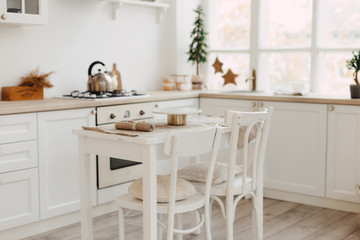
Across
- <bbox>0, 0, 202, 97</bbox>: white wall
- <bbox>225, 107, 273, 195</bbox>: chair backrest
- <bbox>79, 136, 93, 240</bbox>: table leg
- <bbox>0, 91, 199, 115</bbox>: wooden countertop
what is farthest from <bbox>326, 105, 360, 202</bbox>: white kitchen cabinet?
<bbox>79, 136, 93, 240</bbox>: table leg

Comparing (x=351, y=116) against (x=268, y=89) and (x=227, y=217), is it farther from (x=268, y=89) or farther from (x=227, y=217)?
(x=227, y=217)

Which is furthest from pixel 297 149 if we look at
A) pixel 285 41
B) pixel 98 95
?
pixel 98 95

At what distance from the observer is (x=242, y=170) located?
305 cm

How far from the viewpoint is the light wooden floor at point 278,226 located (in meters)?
3.45

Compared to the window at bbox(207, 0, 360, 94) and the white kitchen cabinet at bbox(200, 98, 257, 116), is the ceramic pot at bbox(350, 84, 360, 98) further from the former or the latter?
the white kitchen cabinet at bbox(200, 98, 257, 116)

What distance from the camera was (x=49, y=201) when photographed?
138 inches

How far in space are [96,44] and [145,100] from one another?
0.75 meters

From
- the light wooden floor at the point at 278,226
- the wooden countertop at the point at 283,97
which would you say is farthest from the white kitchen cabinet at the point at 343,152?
the light wooden floor at the point at 278,226

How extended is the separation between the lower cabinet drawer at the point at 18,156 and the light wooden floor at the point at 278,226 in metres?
0.51

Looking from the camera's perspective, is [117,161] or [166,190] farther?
[117,161]

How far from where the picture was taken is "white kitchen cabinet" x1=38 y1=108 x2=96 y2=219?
Answer: 11.3 feet

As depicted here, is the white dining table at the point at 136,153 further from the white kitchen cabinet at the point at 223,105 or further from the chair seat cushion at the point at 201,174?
the white kitchen cabinet at the point at 223,105

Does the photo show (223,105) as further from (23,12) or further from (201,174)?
(23,12)

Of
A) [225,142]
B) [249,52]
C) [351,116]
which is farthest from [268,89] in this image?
[225,142]
